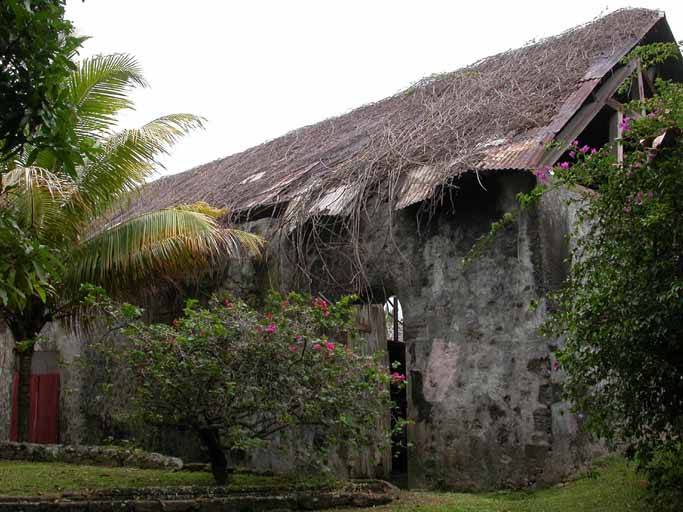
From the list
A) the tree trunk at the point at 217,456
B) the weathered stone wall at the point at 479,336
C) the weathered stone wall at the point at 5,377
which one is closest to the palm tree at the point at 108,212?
the weathered stone wall at the point at 479,336

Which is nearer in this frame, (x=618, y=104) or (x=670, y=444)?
(x=670, y=444)

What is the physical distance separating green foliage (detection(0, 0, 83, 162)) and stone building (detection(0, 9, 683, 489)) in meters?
4.17

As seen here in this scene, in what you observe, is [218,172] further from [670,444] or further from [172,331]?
[670,444]

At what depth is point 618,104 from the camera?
9562mm

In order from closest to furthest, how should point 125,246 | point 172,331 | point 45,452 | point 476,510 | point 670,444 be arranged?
point 670,444
point 476,510
point 172,331
point 125,246
point 45,452

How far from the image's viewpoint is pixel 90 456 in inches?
378

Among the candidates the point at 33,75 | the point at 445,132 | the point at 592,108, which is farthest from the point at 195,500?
the point at 592,108

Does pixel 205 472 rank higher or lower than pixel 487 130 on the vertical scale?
lower

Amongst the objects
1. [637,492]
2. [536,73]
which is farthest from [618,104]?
[637,492]

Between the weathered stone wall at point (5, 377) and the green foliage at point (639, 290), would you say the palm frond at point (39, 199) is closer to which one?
the weathered stone wall at point (5, 377)

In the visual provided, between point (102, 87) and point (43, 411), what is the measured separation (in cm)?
619

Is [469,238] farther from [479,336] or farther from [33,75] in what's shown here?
[33,75]

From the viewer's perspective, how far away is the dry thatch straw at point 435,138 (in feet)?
28.6

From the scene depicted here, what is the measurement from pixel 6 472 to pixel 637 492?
620 cm
